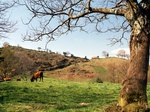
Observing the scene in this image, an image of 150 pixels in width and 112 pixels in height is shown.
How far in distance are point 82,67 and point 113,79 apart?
32564 mm

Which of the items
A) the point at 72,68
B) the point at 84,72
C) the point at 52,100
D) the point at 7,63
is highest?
the point at 7,63

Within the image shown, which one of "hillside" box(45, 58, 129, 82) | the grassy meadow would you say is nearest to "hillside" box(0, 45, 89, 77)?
"hillside" box(45, 58, 129, 82)

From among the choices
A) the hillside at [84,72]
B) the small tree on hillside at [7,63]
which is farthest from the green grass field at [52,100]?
the hillside at [84,72]

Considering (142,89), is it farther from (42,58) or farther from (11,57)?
(42,58)

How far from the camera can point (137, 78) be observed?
1011 centimetres

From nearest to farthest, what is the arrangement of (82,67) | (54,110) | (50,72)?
(54,110) → (50,72) → (82,67)

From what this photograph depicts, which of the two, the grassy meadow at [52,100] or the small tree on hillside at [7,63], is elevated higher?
the small tree on hillside at [7,63]

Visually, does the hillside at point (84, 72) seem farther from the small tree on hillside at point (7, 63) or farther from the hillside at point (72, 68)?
the small tree on hillside at point (7, 63)

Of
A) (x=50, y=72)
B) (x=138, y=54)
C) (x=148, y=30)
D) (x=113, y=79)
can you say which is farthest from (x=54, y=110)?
(x=50, y=72)

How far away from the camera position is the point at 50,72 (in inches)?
4225

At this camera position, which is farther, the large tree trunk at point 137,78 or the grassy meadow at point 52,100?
the grassy meadow at point 52,100

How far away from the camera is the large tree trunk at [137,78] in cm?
992

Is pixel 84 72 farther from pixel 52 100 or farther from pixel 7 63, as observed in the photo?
pixel 52 100

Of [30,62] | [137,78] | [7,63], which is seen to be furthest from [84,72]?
[137,78]
